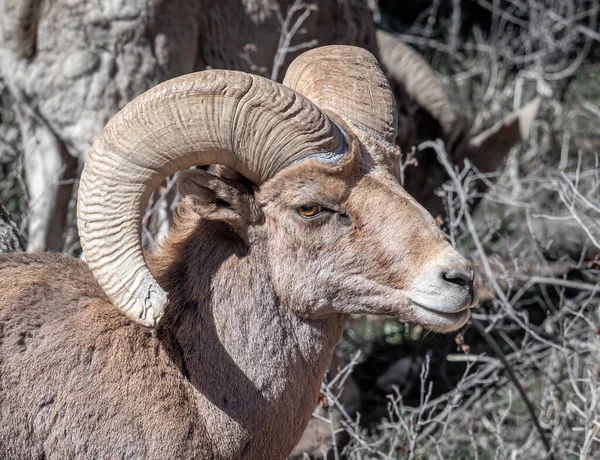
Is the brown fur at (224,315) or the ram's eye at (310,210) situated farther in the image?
the ram's eye at (310,210)

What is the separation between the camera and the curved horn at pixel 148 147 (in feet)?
12.3

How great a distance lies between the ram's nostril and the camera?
12.6 feet

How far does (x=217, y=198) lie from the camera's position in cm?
409

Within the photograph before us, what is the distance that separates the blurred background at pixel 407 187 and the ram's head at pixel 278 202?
1.43m

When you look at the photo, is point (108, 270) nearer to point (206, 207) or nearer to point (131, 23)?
point (206, 207)

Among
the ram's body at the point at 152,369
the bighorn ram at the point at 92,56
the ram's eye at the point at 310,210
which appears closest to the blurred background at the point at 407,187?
the bighorn ram at the point at 92,56

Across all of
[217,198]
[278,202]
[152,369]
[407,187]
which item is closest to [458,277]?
[278,202]

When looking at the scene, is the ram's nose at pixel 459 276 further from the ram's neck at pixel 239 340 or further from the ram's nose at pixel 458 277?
the ram's neck at pixel 239 340

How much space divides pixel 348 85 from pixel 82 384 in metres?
1.87

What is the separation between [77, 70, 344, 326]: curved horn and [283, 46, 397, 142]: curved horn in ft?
1.83

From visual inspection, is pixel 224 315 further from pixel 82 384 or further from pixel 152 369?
pixel 82 384

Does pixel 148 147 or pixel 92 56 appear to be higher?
pixel 148 147

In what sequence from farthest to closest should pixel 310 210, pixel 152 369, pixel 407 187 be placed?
pixel 407 187
pixel 310 210
pixel 152 369

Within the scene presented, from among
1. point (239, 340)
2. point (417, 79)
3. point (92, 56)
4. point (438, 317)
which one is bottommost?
point (417, 79)
